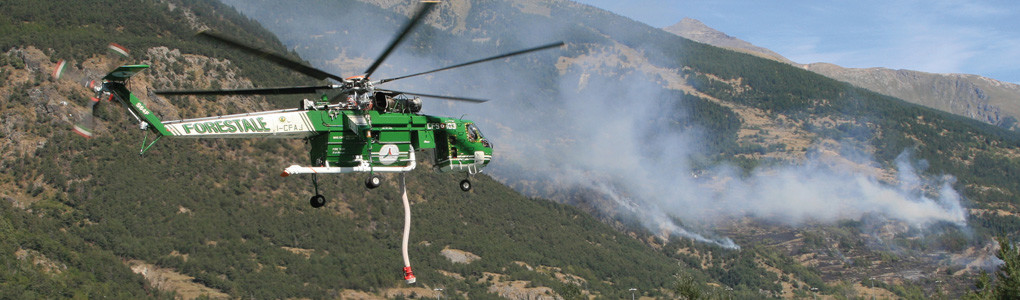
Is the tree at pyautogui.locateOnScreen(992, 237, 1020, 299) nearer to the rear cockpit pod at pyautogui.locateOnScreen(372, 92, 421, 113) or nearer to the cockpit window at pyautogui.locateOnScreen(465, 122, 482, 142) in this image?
the cockpit window at pyautogui.locateOnScreen(465, 122, 482, 142)

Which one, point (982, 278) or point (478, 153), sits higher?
point (478, 153)

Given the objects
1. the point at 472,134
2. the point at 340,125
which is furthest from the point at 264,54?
the point at 472,134

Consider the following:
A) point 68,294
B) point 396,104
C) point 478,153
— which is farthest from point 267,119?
point 68,294

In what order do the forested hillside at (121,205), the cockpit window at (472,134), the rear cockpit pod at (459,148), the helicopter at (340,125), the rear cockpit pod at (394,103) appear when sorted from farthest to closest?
the forested hillside at (121,205)
the cockpit window at (472,134)
the rear cockpit pod at (459,148)
the rear cockpit pod at (394,103)
the helicopter at (340,125)

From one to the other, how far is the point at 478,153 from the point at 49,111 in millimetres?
144153

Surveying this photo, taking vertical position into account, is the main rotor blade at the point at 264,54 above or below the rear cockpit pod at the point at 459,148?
above

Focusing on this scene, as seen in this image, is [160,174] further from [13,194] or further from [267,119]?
[267,119]

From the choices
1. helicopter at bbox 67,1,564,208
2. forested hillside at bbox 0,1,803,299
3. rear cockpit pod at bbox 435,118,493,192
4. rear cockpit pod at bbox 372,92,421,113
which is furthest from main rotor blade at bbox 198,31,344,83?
forested hillside at bbox 0,1,803,299

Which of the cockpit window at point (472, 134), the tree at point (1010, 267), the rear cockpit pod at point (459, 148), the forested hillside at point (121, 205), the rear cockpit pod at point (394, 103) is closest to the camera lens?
the rear cockpit pod at point (394, 103)

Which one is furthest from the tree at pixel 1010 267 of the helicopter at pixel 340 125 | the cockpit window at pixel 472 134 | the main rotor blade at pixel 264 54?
the main rotor blade at pixel 264 54

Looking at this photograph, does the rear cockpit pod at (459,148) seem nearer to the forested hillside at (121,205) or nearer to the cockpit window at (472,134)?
the cockpit window at (472,134)

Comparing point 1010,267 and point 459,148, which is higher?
point 459,148

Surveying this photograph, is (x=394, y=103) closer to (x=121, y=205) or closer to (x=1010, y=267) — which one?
(x=1010, y=267)

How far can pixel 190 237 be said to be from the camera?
180375mm
